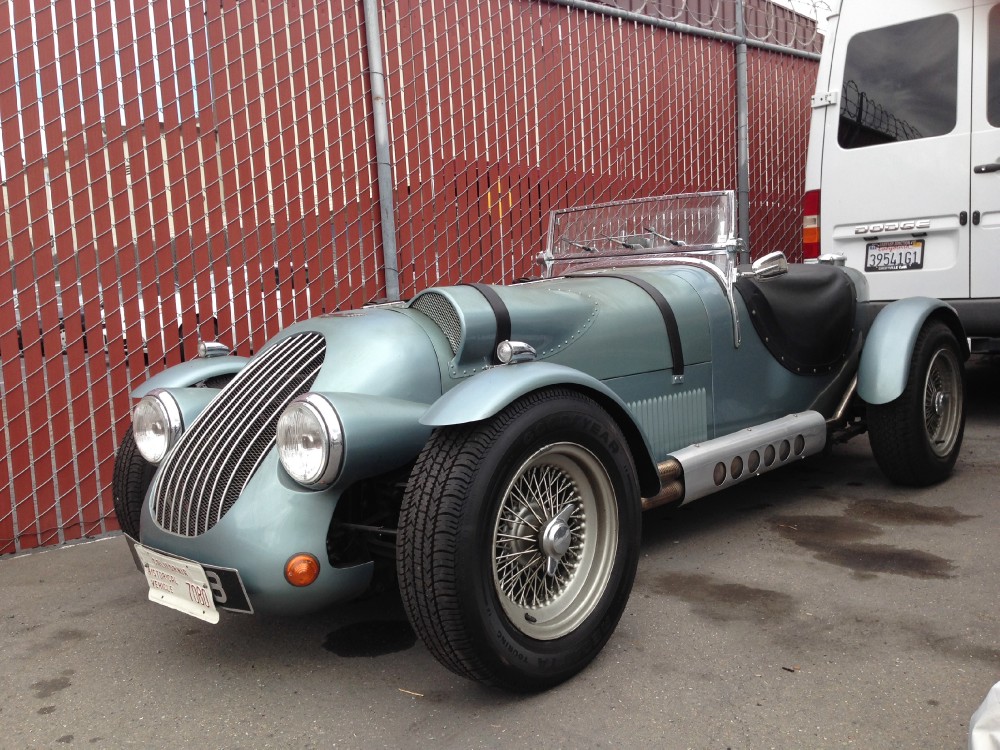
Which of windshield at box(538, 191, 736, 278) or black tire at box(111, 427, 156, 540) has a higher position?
windshield at box(538, 191, 736, 278)

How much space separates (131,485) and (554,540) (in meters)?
1.59

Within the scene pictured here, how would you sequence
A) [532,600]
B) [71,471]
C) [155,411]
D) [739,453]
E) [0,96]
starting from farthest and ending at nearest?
[71,471] → [0,96] → [739,453] → [155,411] → [532,600]

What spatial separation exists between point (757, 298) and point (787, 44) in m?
5.04

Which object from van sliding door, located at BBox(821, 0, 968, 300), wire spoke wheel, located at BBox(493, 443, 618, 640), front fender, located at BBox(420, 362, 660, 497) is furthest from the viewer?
van sliding door, located at BBox(821, 0, 968, 300)

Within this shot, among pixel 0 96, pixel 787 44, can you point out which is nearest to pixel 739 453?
pixel 0 96

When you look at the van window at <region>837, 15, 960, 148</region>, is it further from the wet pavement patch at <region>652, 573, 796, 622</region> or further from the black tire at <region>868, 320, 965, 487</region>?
the wet pavement patch at <region>652, 573, 796, 622</region>

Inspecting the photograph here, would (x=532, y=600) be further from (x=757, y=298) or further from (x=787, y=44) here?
(x=787, y=44)

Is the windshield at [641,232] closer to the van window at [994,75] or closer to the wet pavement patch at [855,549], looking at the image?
the wet pavement patch at [855,549]

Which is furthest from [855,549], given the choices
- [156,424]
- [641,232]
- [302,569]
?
[156,424]

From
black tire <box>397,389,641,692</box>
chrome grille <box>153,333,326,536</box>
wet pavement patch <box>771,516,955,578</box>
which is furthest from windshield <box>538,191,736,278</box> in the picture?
chrome grille <box>153,333,326,536</box>

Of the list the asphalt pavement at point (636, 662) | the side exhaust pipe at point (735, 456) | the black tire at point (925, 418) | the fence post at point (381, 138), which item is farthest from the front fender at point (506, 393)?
the fence post at point (381, 138)

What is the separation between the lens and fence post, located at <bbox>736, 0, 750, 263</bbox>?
685 centimetres

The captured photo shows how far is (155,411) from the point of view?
9.38 feet

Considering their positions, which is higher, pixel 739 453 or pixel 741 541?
pixel 739 453
